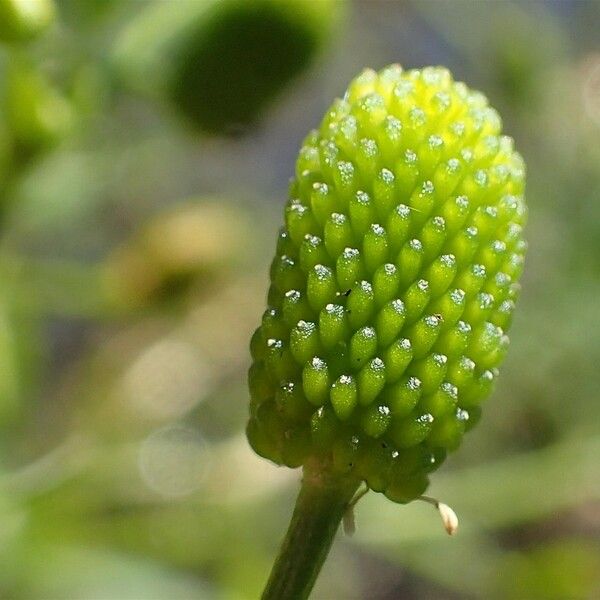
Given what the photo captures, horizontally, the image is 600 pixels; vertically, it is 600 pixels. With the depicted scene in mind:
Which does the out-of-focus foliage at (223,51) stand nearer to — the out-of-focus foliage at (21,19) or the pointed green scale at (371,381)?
the out-of-focus foliage at (21,19)

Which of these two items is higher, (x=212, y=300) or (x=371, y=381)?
(x=212, y=300)

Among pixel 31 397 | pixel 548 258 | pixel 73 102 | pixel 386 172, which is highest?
pixel 548 258

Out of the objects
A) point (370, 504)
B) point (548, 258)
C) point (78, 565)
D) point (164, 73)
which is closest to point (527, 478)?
point (370, 504)

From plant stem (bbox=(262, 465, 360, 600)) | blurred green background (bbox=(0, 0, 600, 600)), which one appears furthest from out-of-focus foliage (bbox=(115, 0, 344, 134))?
plant stem (bbox=(262, 465, 360, 600))

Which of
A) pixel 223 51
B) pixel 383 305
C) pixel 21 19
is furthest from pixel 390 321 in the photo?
pixel 223 51

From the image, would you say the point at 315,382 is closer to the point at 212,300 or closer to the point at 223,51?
the point at 223,51

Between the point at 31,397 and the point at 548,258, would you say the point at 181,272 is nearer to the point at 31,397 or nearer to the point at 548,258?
the point at 31,397
